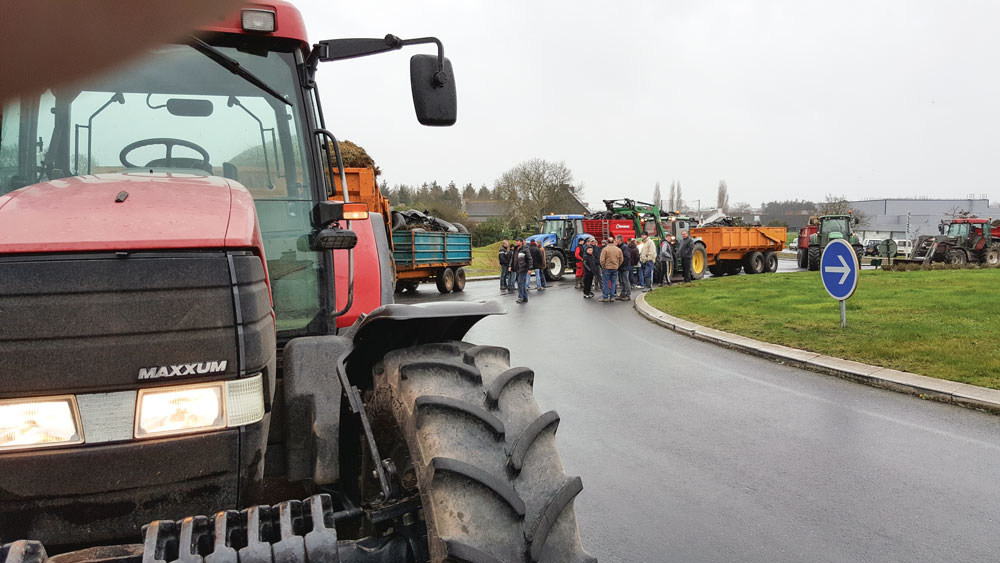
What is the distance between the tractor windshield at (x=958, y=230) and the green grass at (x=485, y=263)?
20440 mm

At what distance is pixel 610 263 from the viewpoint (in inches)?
744

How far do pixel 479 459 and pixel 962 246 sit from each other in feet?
110

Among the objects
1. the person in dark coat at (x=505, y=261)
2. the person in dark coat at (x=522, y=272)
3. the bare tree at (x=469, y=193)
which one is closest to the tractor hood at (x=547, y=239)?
the person in dark coat at (x=505, y=261)

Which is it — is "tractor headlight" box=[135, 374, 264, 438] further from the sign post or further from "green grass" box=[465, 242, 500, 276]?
"green grass" box=[465, 242, 500, 276]

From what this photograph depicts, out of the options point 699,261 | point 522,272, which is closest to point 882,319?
point 522,272

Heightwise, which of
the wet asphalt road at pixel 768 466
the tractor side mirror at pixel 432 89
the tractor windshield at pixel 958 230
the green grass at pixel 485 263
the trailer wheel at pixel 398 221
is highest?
the tractor side mirror at pixel 432 89

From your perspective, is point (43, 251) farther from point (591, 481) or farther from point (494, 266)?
point (494, 266)

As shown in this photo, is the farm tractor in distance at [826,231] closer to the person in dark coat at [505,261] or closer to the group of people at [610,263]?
the group of people at [610,263]

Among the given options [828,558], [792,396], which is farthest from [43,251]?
[792,396]

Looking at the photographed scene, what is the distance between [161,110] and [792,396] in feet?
21.6

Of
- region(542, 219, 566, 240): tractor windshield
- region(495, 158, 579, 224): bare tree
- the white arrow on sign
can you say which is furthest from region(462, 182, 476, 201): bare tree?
the white arrow on sign

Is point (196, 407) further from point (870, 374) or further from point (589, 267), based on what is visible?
point (589, 267)

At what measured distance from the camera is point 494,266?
40.5 meters

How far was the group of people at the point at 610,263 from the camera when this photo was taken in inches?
760
